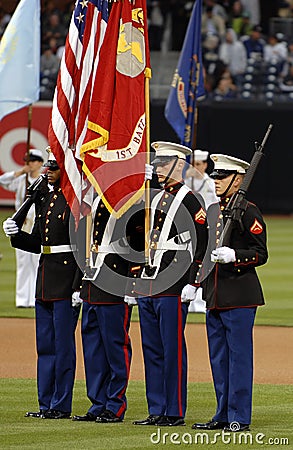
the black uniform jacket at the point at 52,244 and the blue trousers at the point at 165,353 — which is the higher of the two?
the black uniform jacket at the point at 52,244

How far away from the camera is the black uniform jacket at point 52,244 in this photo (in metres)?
9.45

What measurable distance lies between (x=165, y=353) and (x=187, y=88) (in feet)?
26.3

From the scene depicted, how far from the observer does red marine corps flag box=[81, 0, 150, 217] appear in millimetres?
9250

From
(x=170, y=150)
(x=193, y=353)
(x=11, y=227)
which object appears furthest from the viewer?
(x=193, y=353)

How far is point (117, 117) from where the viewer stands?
9266mm

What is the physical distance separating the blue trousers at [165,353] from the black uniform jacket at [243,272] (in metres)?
0.34

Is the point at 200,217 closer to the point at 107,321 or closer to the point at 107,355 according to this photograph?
the point at 107,321

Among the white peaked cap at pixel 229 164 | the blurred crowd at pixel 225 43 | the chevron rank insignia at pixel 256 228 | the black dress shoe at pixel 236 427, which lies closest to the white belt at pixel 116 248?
the white peaked cap at pixel 229 164

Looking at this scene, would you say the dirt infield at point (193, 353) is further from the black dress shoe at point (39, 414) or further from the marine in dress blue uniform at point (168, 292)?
the marine in dress blue uniform at point (168, 292)

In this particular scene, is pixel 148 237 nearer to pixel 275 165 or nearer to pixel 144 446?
pixel 144 446

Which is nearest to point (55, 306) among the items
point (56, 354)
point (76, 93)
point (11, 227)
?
point (56, 354)

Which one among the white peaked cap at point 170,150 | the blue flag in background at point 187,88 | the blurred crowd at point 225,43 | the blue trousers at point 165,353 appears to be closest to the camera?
the blue trousers at point 165,353

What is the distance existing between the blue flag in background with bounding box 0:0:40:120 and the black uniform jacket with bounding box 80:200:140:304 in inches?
163

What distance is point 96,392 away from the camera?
30.0 feet
